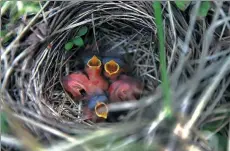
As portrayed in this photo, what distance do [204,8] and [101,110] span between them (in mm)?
477

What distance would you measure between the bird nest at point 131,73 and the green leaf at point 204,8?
0.05 metres

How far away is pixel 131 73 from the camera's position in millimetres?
1681

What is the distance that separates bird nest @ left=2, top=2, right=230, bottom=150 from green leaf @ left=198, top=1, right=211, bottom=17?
0.05 m

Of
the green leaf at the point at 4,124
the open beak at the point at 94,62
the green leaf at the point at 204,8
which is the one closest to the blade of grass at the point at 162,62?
the green leaf at the point at 204,8

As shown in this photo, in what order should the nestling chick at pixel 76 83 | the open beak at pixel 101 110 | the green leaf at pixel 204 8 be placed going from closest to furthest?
the green leaf at pixel 204 8, the open beak at pixel 101 110, the nestling chick at pixel 76 83

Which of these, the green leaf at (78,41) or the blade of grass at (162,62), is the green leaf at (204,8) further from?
the green leaf at (78,41)

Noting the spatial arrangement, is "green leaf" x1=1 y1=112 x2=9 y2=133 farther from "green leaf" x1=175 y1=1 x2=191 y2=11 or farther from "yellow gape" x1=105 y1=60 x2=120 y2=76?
"green leaf" x1=175 y1=1 x2=191 y2=11

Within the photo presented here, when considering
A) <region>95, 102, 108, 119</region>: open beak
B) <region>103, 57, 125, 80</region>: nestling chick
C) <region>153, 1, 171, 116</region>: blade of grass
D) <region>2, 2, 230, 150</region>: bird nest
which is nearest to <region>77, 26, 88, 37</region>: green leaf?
<region>2, 2, 230, 150</region>: bird nest

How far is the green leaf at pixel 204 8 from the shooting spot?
53.7 inches

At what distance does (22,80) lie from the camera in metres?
1.42

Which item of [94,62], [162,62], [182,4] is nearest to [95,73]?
[94,62]

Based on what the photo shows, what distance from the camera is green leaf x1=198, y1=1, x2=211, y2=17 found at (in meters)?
1.36

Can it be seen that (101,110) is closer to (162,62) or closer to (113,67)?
(113,67)

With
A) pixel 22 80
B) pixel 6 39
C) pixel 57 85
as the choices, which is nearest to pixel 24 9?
pixel 6 39
